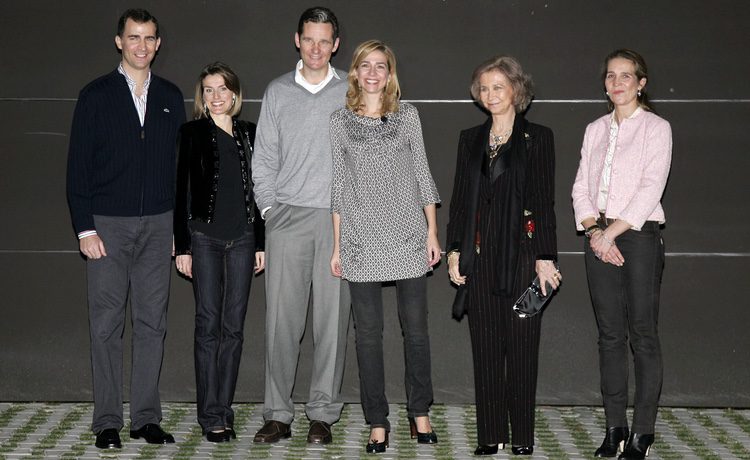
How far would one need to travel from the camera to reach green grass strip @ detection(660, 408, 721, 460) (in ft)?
16.7

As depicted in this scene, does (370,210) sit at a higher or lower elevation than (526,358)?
higher

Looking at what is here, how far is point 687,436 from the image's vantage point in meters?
5.47

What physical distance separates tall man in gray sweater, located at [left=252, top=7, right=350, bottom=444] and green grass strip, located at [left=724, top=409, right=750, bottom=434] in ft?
7.06

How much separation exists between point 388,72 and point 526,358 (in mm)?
1493

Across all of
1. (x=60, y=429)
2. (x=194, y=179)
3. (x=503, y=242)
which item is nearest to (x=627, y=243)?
(x=503, y=242)

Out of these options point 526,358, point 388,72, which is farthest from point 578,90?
point 526,358

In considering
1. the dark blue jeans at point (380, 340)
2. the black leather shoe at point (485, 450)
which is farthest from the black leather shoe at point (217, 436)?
the black leather shoe at point (485, 450)

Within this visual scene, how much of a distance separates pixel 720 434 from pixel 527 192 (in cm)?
173

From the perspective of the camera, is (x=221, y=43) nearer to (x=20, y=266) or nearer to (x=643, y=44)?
Result: (x=20, y=266)

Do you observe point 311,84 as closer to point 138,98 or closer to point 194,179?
point 194,179

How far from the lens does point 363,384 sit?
202 inches

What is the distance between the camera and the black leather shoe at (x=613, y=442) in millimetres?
5066

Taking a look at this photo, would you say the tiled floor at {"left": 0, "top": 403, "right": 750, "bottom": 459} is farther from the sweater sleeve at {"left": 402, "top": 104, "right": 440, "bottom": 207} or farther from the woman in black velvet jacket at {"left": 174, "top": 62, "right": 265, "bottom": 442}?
the sweater sleeve at {"left": 402, "top": 104, "right": 440, "bottom": 207}

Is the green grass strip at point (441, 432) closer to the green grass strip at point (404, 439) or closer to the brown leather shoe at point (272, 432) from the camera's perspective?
the green grass strip at point (404, 439)
